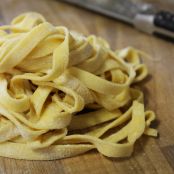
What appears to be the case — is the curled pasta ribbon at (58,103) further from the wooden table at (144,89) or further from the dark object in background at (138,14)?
the dark object in background at (138,14)

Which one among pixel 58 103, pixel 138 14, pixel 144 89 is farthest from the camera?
pixel 138 14

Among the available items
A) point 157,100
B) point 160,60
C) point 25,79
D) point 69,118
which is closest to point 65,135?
point 69,118

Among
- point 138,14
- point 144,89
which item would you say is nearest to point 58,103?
point 144,89

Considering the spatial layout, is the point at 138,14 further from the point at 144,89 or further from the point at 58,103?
the point at 58,103

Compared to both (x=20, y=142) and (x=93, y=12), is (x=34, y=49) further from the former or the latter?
(x=93, y=12)

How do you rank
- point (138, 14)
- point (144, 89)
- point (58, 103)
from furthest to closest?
point (138, 14) < point (144, 89) < point (58, 103)

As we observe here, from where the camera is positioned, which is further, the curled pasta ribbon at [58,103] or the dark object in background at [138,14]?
the dark object in background at [138,14]

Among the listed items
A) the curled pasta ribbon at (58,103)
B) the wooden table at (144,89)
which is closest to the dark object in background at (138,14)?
the wooden table at (144,89)

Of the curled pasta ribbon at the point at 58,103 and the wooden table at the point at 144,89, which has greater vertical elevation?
the curled pasta ribbon at the point at 58,103

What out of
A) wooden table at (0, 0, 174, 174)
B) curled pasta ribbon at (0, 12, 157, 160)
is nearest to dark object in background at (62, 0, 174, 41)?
wooden table at (0, 0, 174, 174)
